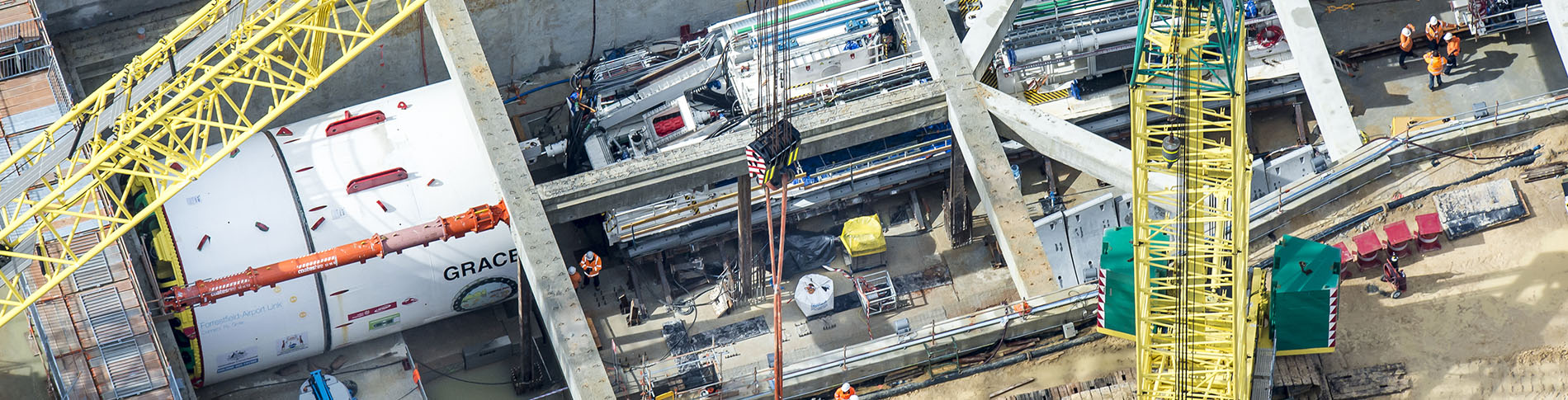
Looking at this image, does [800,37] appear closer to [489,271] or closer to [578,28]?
[578,28]

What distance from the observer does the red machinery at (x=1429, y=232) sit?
→ 2447 inches

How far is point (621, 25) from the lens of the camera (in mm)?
73000

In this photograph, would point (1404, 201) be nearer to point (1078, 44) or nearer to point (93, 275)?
point (1078, 44)

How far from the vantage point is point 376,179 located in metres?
62.5

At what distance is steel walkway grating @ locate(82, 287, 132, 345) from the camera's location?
5769 cm

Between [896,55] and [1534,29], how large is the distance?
68.0 feet

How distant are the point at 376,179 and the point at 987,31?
18931mm

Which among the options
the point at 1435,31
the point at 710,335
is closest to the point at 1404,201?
the point at 1435,31

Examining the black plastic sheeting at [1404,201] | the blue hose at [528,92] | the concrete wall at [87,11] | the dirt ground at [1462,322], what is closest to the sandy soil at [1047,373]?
the dirt ground at [1462,322]

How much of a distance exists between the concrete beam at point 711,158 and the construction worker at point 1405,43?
50.4 feet

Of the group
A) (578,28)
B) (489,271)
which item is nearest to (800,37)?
(578,28)

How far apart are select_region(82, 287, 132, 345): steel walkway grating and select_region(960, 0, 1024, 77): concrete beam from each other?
25.7 meters

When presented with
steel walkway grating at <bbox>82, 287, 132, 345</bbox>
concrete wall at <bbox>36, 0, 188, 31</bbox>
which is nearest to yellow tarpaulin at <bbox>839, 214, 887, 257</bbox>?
steel walkway grating at <bbox>82, 287, 132, 345</bbox>

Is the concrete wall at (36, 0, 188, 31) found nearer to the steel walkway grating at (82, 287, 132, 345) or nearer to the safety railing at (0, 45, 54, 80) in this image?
the safety railing at (0, 45, 54, 80)
